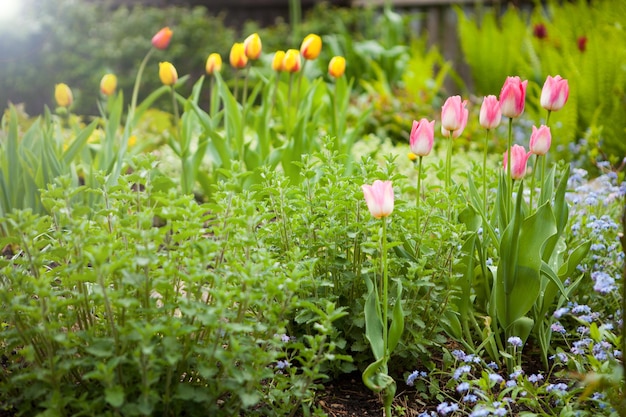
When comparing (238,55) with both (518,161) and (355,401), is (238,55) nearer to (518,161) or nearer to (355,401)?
(518,161)

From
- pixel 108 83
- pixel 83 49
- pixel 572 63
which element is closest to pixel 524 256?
pixel 108 83

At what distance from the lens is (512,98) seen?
1890mm

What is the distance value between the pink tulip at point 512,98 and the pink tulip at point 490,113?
5cm

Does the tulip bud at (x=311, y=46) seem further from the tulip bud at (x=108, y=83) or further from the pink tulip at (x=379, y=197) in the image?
the pink tulip at (x=379, y=197)

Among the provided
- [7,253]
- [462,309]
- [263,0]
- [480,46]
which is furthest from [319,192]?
[263,0]

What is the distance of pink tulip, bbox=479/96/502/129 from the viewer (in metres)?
1.96

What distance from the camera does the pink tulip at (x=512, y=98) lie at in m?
1.89

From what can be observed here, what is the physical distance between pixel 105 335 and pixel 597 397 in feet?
4.00

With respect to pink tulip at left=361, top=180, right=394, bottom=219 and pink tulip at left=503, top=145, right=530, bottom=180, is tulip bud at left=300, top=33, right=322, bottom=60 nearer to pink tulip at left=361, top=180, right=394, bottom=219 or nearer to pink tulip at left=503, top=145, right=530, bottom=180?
pink tulip at left=503, top=145, right=530, bottom=180

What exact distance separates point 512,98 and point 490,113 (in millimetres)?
96

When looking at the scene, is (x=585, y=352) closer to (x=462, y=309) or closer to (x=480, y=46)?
(x=462, y=309)

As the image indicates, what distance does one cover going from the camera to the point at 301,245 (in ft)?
6.82

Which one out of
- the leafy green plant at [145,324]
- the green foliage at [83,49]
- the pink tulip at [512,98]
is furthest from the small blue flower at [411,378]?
the green foliage at [83,49]

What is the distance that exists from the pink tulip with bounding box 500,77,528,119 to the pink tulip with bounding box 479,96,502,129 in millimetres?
50
